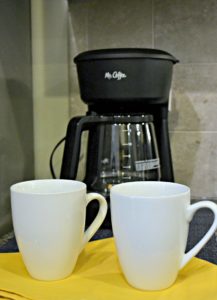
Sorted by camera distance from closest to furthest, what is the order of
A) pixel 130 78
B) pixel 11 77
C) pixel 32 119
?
pixel 130 78 < pixel 11 77 < pixel 32 119

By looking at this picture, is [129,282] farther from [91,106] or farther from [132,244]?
[91,106]

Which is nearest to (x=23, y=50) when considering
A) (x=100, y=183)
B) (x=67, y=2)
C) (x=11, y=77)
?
(x=11, y=77)

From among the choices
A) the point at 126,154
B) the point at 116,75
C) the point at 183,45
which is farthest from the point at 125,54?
the point at 183,45

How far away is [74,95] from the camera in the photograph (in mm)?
1145

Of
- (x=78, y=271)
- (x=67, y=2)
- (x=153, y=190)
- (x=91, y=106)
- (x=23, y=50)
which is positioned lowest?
(x=78, y=271)

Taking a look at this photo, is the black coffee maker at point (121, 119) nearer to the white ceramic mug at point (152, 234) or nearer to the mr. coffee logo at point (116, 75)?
the mr. coffee logo at point (116, 75)

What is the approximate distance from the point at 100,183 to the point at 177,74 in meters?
0.37

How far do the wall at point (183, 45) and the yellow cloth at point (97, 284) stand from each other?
526 millimetres

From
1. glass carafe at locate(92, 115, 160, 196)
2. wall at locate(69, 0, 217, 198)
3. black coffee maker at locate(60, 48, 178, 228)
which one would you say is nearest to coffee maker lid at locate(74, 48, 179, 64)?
black coffee maker at locate(60, 48, 178, 228)

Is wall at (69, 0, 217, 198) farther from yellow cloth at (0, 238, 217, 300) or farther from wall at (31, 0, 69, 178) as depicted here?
yellow cloth at (0, 238, 217, 300)

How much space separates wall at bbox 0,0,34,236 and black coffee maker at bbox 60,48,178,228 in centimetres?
15

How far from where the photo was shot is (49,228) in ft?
1.66

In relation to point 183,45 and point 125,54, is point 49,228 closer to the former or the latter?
point 125,54

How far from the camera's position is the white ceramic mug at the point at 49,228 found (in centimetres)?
50
